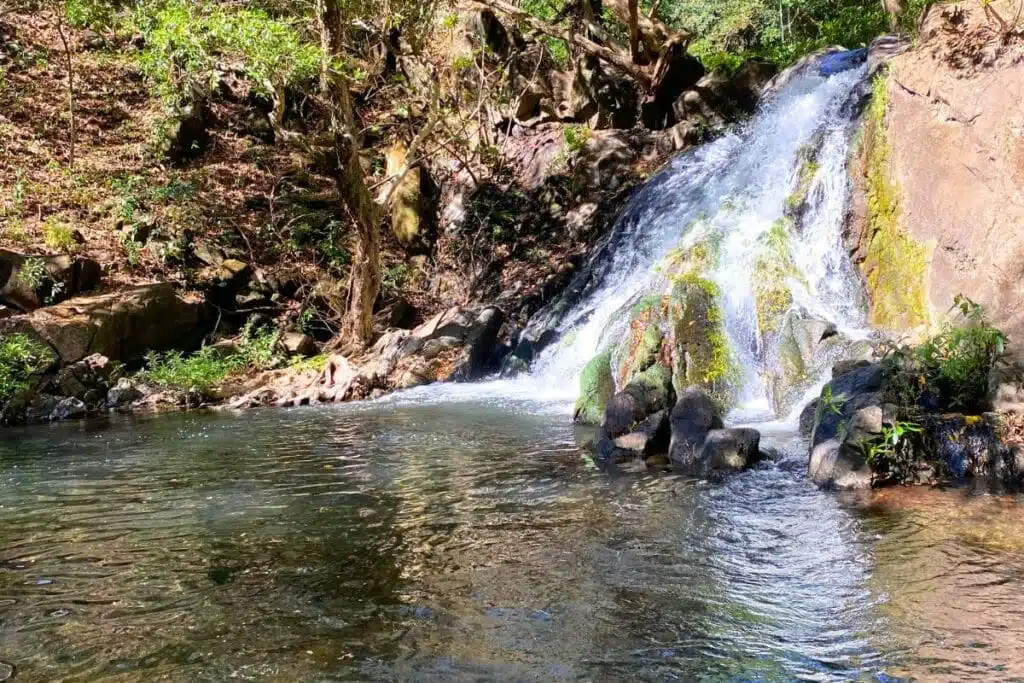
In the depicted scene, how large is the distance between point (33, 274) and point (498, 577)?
1327 centimetres

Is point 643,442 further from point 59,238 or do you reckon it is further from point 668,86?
point 668,86

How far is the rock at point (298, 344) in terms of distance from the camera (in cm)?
1681

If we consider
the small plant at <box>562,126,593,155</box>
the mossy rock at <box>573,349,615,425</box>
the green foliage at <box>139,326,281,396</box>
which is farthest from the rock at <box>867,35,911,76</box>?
the green foliage at <box>139,326,281,396</box>

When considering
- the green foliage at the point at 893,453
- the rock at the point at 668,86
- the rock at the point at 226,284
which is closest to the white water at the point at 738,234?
the rock at the point at 668,86

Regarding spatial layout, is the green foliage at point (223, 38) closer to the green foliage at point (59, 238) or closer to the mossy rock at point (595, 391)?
the green foliage at point (59, 238)

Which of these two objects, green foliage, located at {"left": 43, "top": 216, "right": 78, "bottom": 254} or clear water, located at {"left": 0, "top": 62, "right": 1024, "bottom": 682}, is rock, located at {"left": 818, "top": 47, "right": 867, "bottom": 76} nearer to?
clear water, located at {"left": 0, "top": 62, "right": 1024, "bottom": 682}

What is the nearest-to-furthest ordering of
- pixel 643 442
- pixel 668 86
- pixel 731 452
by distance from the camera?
pixel 731 452, pixel 643 442, pixel 668 86

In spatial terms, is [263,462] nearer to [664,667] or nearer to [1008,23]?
[664,667]

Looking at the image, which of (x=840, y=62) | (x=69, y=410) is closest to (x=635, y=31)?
(x=840, y=62)

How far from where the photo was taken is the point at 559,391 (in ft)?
45.2

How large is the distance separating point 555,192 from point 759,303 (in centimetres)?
933

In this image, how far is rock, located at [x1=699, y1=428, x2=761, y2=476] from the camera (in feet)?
25.4

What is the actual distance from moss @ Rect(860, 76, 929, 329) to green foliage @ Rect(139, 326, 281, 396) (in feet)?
36.4

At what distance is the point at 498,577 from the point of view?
5.21 m
